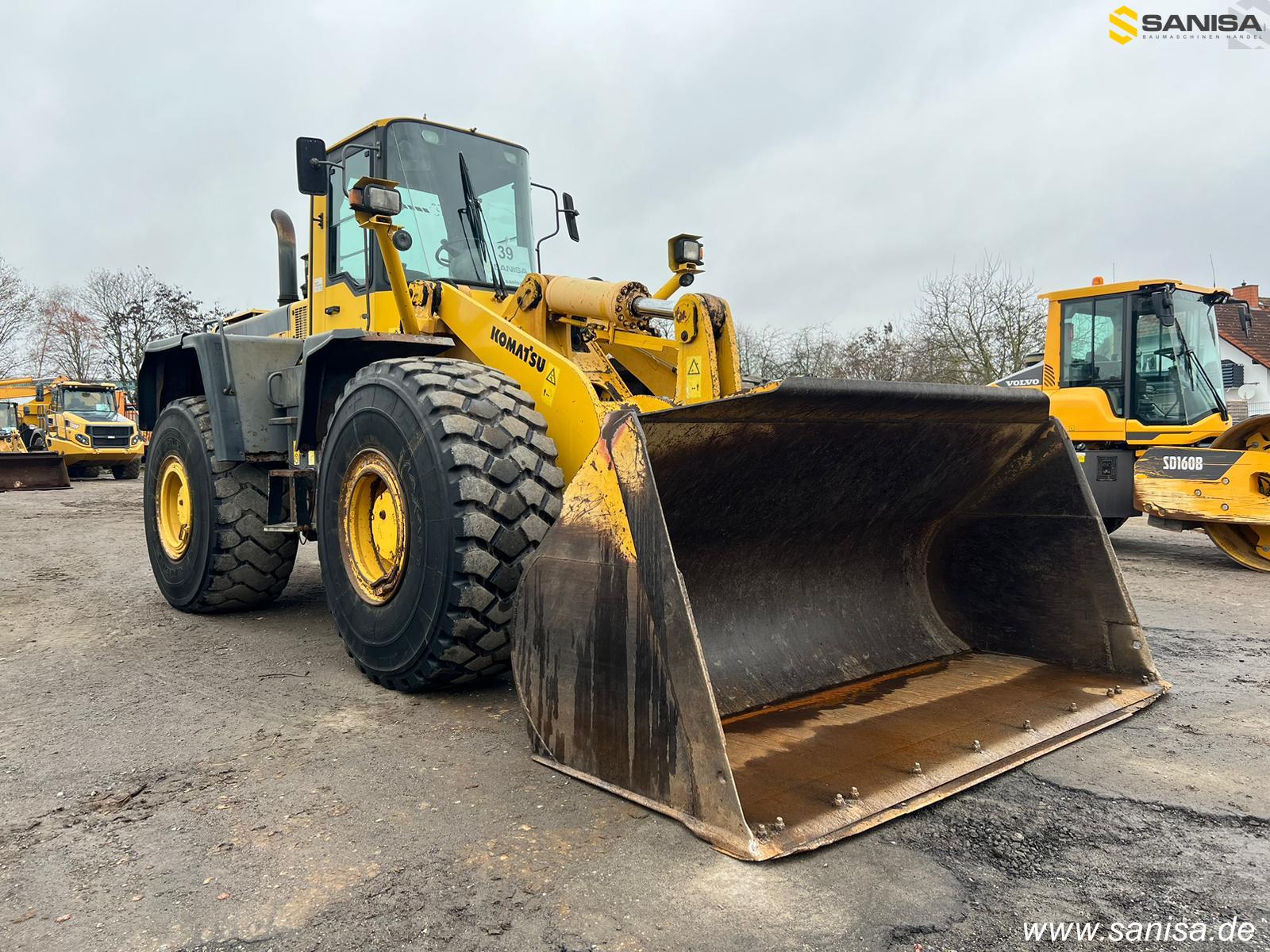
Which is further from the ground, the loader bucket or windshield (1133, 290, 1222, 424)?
windshield (1133, 290, 1222, 424)

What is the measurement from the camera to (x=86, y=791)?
9.69 feet

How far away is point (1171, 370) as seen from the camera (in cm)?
934

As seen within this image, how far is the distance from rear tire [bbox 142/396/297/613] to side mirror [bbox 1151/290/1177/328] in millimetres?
8492

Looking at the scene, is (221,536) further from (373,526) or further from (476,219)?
(476,219)

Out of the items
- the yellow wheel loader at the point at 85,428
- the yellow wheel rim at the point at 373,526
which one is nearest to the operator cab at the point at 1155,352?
the yellow wheel rim at the point at 373,526

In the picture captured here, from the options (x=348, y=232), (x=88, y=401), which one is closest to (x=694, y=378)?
(x=348, y=232)

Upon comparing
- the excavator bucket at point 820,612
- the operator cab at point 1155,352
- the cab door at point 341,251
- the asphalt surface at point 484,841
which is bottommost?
the asphalt surface at point 484,841

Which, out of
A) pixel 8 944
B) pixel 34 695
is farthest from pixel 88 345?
pixel 8 944

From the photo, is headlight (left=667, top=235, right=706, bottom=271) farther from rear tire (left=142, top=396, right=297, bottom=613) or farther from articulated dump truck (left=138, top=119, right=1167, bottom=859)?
rear tire (left=142, top=396, right=297, bottom=613)

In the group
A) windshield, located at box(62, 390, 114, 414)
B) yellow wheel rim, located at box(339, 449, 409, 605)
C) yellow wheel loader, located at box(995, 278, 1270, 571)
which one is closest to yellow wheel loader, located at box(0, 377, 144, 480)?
windshield, located at box(62, 390, 114, 414)

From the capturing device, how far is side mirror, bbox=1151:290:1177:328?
9.20 metres

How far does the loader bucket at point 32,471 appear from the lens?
18500 mm

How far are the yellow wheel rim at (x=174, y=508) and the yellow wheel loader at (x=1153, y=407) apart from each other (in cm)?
710

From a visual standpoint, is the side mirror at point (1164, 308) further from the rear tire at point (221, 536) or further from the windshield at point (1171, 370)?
A: the rear tire at point (221, 536)
